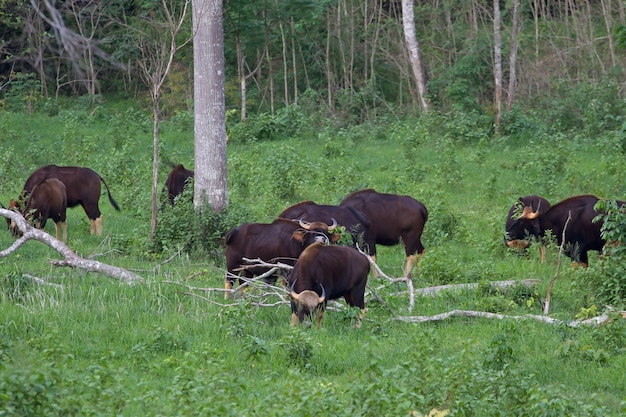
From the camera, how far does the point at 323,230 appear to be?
41.3 ft

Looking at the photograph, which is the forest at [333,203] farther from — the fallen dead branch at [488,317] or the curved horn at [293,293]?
the curved horn at [293,293]

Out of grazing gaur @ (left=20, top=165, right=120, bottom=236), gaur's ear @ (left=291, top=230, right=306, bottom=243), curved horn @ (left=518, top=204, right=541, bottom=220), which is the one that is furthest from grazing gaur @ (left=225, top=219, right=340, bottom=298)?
grazing gaur @ (left=20, top=165, right=120, bottom=236)

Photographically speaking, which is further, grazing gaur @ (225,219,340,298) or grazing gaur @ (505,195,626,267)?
grazing gaur @ (505,195,626,267)

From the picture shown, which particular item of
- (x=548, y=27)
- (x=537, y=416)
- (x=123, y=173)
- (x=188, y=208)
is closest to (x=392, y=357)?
(x=537, y=416)

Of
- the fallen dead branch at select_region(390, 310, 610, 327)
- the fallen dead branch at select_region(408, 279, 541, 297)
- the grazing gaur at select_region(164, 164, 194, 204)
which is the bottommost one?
the fallen dead branch at select_region(408, 279, 541, 297)

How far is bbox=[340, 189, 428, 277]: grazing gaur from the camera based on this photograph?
14.3m

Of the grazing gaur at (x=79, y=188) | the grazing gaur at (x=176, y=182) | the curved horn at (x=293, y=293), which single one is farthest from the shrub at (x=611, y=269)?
the grazing gaur at (x=79, y=188)

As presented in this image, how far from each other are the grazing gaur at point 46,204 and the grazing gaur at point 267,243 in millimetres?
4493

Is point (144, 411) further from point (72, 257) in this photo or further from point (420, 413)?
point (72, 257)

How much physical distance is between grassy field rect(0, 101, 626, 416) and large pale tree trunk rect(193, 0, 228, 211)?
18.1 inches

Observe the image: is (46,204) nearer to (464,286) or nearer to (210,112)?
(210,112)

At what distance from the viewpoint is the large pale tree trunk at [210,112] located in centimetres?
1530

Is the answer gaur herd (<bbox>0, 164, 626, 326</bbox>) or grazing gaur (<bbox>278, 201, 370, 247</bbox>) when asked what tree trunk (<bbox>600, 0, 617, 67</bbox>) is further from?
grazing gaur (<bbox>278, 201, 370, 247</bbox>)

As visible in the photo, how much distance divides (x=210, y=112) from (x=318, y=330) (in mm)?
5968
